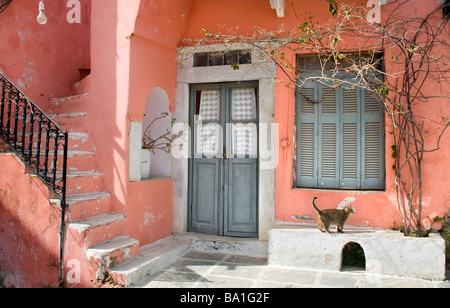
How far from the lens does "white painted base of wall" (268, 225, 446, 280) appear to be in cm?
454

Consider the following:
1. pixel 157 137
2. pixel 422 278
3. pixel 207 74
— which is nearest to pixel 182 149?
pixel 157 137

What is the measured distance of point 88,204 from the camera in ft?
16.2

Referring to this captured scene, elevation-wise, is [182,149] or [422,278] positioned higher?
[182,149]

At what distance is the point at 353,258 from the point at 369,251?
1.81 feet

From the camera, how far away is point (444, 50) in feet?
17.2

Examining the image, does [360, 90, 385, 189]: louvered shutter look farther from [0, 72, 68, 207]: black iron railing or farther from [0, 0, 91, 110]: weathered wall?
[0, 0, 91, 110]: weathered wall

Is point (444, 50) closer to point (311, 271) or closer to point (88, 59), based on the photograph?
point (311, 271)

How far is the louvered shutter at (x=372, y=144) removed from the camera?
560 cm

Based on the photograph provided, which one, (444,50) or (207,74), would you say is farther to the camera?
(207,74)

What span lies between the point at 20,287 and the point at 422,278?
5183mm

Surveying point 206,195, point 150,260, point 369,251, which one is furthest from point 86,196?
point 369,251

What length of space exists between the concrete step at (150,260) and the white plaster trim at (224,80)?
621mm
